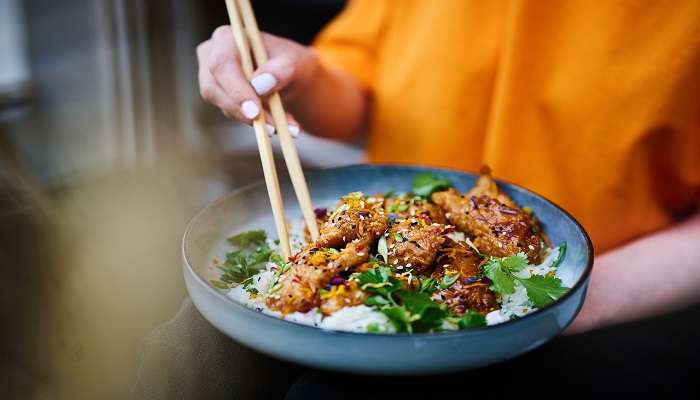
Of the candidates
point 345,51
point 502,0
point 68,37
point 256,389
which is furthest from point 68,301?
point 68,37

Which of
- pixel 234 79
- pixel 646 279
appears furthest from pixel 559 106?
pixel 234 79

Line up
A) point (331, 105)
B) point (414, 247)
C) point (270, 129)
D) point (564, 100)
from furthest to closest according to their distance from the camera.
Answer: point (331, 105)
point (564, 100)
point (270, 129)
point (414, 247)

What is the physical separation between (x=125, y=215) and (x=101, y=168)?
89cm

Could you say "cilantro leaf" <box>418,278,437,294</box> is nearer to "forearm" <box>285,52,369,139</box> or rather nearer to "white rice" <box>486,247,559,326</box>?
"white rice" <box>486,247,559,326</box>

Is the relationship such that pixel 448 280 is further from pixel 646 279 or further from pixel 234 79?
pixel 646 279

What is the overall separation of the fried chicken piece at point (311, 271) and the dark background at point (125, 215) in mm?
134

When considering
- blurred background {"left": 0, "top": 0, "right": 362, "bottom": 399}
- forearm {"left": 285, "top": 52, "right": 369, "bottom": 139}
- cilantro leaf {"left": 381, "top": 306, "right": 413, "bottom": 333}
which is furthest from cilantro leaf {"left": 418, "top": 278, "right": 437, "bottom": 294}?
forearm {"left": 285, "top": 52, "right": 369, "bottom": 139}

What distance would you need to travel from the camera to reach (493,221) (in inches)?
38.4

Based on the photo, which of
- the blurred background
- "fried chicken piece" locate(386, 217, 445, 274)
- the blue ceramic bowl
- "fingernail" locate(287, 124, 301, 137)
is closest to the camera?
the blue ceramic bowl

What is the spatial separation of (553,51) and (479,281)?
81cm

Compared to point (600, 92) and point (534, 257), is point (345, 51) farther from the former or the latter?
point (534, 257)

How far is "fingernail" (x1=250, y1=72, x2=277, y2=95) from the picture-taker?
3.51 feet

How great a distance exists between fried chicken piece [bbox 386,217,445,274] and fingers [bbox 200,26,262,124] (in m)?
0.34

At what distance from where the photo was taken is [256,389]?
34.4 inches
